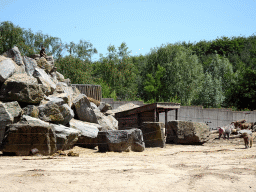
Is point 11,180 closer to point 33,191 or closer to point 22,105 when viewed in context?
point 33,191

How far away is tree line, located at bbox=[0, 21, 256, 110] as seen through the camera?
33.9 meters

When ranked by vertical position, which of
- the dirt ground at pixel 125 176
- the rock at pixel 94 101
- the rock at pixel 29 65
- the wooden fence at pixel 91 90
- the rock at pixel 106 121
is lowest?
the dirt ground at pixel 125 176

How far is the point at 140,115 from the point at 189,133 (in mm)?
2803

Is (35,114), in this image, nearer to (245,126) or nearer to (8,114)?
(8,114)

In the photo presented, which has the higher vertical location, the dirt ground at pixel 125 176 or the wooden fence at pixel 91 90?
the wooden fence at pixel 91 90

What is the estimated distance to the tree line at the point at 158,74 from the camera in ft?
111

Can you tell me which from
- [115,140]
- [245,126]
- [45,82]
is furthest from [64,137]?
[245,126]

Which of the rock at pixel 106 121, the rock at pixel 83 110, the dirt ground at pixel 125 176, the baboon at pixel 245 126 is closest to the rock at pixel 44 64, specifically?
the rock at pixel 83 110

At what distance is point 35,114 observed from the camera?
10.9m

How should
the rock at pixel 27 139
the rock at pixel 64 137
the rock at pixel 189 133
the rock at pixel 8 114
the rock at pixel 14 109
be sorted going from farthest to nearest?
the rock at pixel 189 133 < the rock at pixel 64 137 < the rock at pixel 14 109 < the rock at pixel 8 114 < the rock at pixel 27 139

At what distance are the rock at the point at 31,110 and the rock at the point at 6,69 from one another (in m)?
1.43

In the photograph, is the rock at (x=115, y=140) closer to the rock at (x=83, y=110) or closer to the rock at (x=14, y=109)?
the rock at (x=83, y=110)

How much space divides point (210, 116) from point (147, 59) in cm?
2380

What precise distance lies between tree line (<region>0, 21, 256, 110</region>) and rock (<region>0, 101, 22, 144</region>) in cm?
2411
